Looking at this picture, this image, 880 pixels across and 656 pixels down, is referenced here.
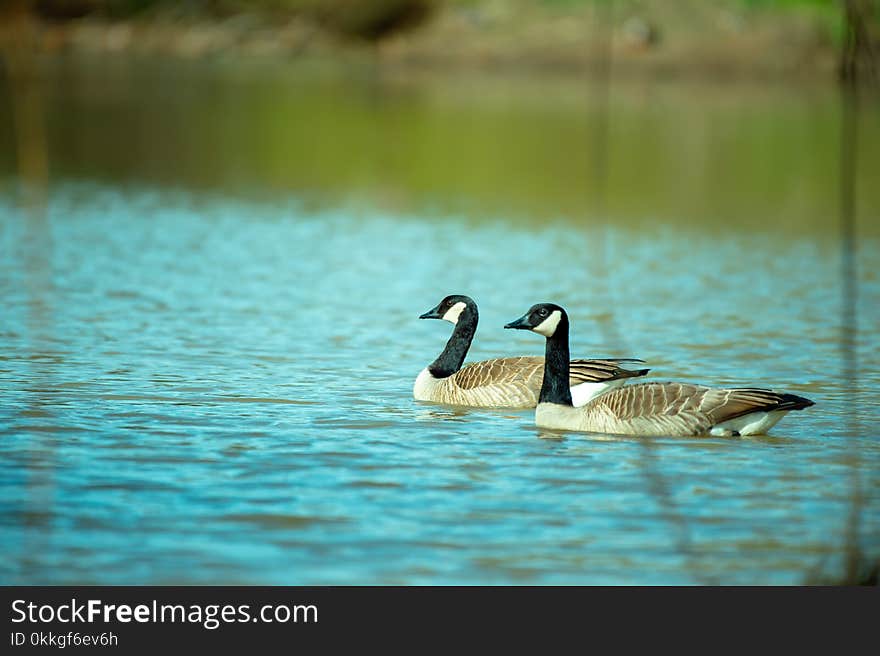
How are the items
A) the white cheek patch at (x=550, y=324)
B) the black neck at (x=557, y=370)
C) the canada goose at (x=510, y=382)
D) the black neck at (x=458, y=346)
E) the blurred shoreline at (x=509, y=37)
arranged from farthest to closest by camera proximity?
the blurred shoreline at (x=509, y=37) < the black neck at (x=458, y=346) < the canada goose at (x=510, y=382) < the white cheek patch at (x=550, y=324) < the black neck at (x=557, y=370)

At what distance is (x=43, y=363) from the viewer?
40.2 feet

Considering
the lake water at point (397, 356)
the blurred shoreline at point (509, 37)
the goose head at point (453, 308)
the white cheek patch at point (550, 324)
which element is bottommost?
the lake water at point (397, 356)

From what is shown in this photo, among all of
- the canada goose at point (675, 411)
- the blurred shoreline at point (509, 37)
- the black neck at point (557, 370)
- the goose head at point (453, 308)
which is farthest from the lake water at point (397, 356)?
the blurred shoreline at point (509, 37)

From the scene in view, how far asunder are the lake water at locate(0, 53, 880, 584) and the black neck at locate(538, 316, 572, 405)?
38 cm

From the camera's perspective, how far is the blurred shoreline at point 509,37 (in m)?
47.1

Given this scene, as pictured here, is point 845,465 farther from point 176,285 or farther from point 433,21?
point 433,21

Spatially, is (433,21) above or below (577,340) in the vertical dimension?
above

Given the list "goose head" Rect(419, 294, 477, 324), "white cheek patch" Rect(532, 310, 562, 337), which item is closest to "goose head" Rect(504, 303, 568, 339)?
"white cheek patch" Rect(532, 310, 562, 337)

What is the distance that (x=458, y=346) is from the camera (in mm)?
12117

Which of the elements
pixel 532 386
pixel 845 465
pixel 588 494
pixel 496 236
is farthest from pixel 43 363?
pixel 496 236

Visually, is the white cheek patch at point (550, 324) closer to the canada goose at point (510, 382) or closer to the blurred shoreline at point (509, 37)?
the canada goose at point (510, 382)

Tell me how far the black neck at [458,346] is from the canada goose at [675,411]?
1.56m

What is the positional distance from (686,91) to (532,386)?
135 ft
